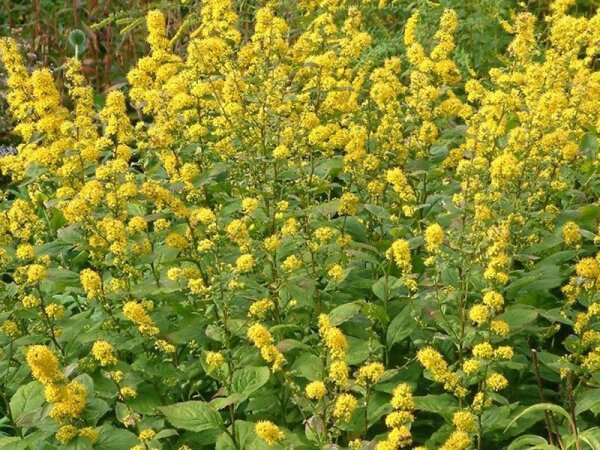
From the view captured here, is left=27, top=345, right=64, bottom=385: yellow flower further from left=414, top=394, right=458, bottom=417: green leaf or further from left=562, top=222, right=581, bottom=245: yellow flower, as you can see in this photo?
left=562, top=222, right=581, bottom=245: yellow flower

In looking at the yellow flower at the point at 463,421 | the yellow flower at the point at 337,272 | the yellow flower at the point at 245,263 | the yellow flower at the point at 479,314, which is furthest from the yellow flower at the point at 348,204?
the yellow flower at the point at 463,421

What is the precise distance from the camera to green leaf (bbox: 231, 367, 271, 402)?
295 centimetres

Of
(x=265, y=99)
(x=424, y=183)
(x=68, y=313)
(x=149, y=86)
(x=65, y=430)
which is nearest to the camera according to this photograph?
(x=65, y=430)

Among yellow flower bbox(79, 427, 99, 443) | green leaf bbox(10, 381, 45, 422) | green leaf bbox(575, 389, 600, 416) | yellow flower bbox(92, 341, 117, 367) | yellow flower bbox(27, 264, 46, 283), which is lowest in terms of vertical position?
green leaf bbox(575, 389, 600, 416)

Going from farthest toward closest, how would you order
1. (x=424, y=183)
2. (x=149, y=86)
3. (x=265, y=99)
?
(x=149, y=86)
(x=424, y=183)
(x=265, y=99)

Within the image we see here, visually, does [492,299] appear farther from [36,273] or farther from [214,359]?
[36,273]

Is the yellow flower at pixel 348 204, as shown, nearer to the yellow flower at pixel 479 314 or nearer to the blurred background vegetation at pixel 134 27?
the yellow flower at pixel 479 314

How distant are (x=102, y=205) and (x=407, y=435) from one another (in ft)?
5.15

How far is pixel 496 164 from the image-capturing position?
3236mm

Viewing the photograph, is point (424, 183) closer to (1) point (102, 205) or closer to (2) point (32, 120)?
(1) point (102, 205)

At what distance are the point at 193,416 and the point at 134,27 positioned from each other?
4410mm

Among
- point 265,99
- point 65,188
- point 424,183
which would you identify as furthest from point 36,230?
point 424,183

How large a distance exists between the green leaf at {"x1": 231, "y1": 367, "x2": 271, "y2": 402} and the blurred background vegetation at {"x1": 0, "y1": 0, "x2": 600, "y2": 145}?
8.69 feet

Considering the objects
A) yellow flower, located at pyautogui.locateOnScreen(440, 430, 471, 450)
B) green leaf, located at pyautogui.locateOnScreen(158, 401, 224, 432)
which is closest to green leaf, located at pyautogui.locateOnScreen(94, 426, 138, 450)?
green leaf, located at pyautogui.locateOnScreen(158, 401, 224, 432)
